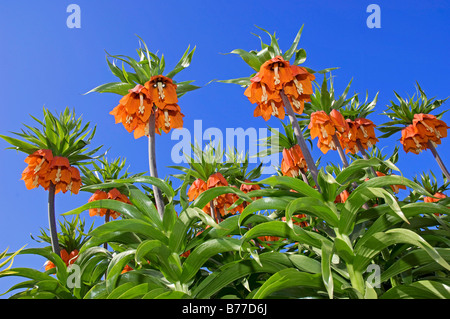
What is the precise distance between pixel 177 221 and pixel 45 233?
3.23 m

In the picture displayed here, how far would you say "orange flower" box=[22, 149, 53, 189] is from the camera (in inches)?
135

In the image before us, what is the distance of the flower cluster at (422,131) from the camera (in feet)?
15.4

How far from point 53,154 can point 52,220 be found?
29.8 inches

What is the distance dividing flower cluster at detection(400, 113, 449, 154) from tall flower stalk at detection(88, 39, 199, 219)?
325cm

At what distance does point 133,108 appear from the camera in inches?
106

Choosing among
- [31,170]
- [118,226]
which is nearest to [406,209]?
[118,226]

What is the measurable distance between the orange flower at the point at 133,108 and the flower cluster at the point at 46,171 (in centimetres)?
109

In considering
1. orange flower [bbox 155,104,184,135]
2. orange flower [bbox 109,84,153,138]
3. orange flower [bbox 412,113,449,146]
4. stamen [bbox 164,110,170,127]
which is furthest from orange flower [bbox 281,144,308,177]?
orange flower [bbox 412,113,449,146]

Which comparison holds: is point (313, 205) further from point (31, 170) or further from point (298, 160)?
point (31, 170)

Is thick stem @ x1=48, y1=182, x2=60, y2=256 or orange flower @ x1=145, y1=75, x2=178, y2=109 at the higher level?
orange flower @ x1=145, y1=75, x2=178, y2=109

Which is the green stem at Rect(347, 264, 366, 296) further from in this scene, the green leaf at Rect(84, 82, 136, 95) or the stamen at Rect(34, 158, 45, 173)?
the stamen at Rect(34, 158, 45, 173)

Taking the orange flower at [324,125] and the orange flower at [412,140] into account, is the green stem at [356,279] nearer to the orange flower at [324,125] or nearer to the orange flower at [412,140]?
the orange flower at [324,125]

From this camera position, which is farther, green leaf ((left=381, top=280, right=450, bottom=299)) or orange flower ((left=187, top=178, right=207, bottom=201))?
orange flower ((left=187, top=178, right=207, bottom=201))

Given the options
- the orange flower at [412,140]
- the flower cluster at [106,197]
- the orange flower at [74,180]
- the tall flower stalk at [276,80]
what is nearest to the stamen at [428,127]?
the orange flower at [412,140]
